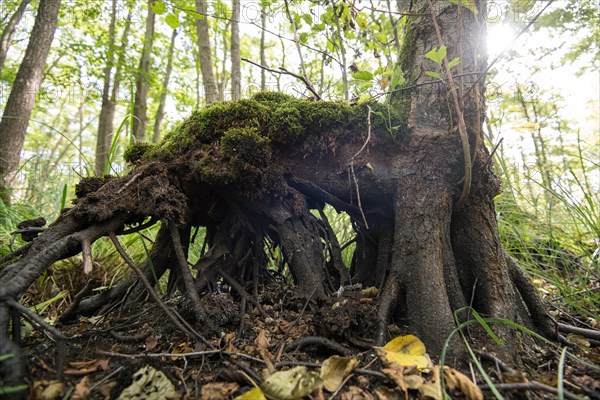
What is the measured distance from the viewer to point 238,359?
1.27m

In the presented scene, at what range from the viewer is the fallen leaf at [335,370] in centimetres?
111

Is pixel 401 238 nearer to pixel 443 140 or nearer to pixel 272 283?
pixel 443 140

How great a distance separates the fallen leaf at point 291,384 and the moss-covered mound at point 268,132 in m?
0.95

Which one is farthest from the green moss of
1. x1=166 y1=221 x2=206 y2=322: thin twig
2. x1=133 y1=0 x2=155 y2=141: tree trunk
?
x1=133 y1=0 x2=155 y2=141: tree trunk

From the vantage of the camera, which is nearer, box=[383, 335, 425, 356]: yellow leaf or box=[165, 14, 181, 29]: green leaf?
box=[383, 335, 425, 356]: yellow leaf

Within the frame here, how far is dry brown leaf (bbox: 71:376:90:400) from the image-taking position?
3.12ft

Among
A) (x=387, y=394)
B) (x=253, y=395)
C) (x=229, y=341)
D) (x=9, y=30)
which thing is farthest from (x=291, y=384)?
(x=9, y=30)

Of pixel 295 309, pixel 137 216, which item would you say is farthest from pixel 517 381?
pixel 137 216

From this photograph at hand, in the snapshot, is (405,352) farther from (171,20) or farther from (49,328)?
(171,20)

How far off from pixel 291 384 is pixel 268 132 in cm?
125

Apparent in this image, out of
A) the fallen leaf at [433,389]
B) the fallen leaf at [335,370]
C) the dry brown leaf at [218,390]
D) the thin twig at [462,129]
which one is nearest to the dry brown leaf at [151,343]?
the dry brown leaf at [218,390]

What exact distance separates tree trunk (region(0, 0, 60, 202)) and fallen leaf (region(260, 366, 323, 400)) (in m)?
5.10

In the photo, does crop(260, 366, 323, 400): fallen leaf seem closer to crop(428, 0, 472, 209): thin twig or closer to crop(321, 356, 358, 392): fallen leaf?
crop(321, 356, 358, 392): fallen leaf

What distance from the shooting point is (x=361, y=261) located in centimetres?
220
